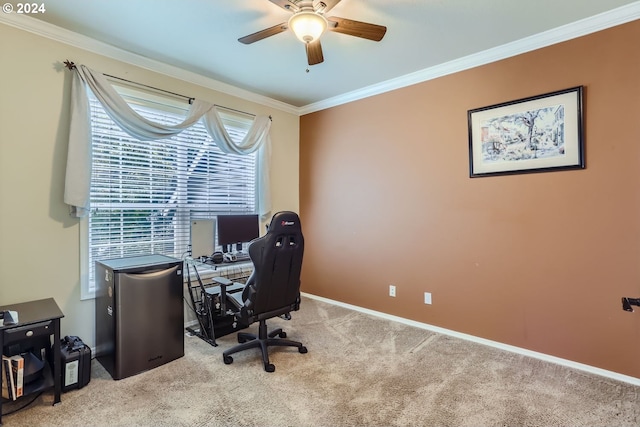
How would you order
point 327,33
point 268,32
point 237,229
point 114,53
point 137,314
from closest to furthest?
1. point 268,32
2. point 137,314
3. point 327,33
4. point 114,53
5. point 237,229

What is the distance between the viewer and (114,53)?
2.75 m

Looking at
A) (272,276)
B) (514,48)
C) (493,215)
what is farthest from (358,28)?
(493,215)

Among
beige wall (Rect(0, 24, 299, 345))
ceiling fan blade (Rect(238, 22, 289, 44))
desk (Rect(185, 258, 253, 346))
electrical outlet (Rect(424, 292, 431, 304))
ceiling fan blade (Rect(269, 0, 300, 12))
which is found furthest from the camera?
electrical outlet (Rect(424, 292, 431, 304))

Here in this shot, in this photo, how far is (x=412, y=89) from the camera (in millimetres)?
3334

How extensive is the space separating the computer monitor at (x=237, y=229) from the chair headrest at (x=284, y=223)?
115cm

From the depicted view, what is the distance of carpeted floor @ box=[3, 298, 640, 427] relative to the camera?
1.87 metres

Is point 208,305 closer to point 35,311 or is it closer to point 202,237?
point 202,237

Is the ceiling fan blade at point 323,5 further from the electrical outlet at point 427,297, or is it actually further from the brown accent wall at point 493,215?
the electrical outlet at point 427,297

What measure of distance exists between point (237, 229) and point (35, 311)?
1.75 metres

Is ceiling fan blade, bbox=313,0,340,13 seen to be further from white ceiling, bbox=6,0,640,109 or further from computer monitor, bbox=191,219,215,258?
computer monitor, bbox=191,219,215,258

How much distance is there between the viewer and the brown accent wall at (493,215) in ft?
7.50

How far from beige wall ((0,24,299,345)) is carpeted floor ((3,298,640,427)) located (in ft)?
2.36

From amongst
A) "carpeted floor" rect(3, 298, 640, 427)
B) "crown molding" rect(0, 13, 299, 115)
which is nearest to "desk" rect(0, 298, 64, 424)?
"carpeted floor" rect(3, 298, 640, 427)

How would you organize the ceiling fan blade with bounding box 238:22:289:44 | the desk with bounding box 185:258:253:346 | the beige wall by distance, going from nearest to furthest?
the ceiling fan blade with bounding box 238:22:289:44
the beige wall
the desk with bounding box 185:258:253:346
